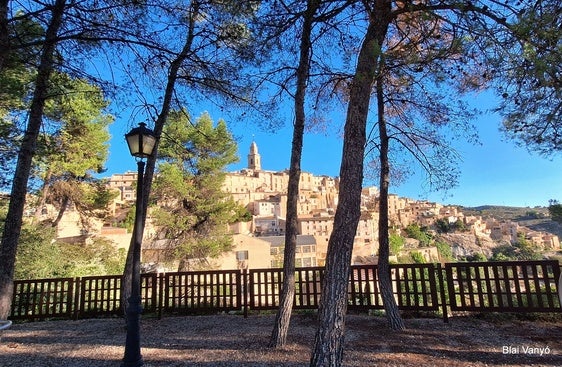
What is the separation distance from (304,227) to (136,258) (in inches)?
1726

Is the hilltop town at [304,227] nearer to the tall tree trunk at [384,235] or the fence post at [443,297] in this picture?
the tall tree trunk at [384,235]

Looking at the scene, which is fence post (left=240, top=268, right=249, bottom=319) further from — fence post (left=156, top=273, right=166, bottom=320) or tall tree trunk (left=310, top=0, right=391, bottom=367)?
tall tree trunk (left=310, top=0, right=391, bottom=367)

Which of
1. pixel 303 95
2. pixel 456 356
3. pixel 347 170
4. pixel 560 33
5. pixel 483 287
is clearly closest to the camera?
pixel 560 33

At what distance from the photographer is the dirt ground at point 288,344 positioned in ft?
10.4

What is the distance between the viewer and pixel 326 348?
8.63 feet

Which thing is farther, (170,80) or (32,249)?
A: (32,249)

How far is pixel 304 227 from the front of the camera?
46562 millimetres

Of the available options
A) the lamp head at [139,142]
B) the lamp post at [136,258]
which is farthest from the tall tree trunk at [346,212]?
the lamp head at [139,142]

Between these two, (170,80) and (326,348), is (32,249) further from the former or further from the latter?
(326,348)

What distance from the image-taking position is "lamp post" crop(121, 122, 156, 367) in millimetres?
2984

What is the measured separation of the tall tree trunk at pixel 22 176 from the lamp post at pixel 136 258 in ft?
4.33

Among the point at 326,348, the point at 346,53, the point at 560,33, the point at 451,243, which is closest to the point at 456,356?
the point at 326,348

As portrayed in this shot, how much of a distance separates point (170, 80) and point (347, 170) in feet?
11.8

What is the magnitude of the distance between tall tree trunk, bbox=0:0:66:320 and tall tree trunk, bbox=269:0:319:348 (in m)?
2.84
